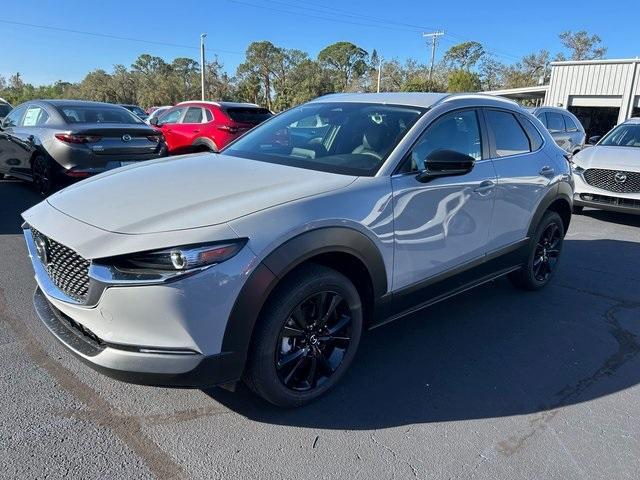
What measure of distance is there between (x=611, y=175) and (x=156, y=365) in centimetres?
774

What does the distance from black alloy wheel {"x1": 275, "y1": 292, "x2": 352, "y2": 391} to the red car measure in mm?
8013

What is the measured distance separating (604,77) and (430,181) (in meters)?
25.4

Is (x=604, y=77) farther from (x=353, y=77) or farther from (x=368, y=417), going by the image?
(x=353, y=77)

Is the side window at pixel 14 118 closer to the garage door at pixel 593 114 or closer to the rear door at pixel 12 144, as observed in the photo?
the rear door at pixel 12 144

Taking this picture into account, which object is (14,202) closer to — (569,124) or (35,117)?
(35,117)

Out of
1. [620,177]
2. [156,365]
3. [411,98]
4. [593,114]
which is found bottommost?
[156,365]

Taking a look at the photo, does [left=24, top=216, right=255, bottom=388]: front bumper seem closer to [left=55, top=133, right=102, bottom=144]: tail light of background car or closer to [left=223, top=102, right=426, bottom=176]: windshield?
[left=223, top=102, right=426, bottom=176]: windshield

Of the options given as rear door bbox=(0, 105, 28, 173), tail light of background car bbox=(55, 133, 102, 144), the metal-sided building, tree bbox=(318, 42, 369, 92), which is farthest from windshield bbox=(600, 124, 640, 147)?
tree bbox=(318, 42, 369, 92)

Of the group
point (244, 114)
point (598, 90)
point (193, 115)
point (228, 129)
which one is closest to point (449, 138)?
point (228, 129)

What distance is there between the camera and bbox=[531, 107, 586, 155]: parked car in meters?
11.8

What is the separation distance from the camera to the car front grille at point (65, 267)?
2.34 m

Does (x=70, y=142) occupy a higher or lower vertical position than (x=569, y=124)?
lower

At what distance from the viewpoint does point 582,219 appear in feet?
27.5

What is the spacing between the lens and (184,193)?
2.64 m
